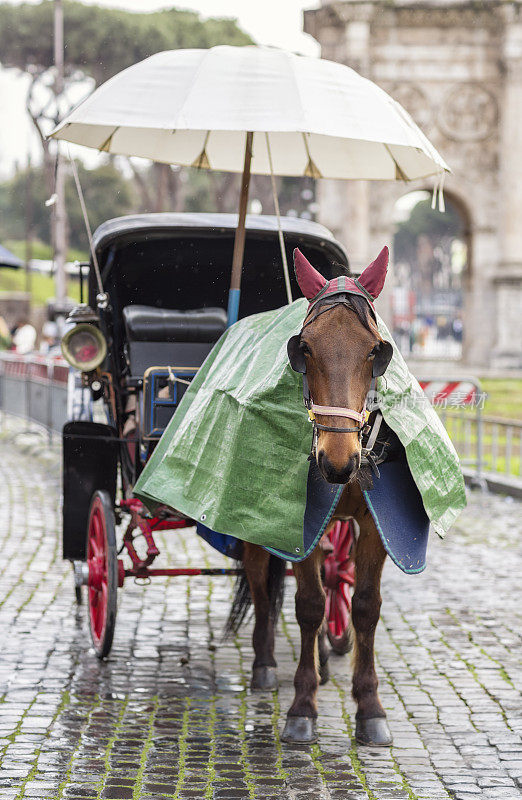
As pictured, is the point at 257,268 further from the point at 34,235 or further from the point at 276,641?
the point at 34,235

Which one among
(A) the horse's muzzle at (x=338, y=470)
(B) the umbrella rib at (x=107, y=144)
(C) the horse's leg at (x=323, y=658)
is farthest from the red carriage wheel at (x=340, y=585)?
(B) the umbrella rib at (x=107, y=144)

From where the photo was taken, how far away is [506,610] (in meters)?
7.02

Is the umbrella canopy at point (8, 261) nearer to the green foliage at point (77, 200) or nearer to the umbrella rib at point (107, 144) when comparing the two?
the umbrella rib at point (107, 144)

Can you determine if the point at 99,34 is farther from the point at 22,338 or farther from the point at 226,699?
the point at 226,699

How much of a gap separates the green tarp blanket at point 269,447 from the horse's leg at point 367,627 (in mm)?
280

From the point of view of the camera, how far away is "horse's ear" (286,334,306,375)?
13.6 ft

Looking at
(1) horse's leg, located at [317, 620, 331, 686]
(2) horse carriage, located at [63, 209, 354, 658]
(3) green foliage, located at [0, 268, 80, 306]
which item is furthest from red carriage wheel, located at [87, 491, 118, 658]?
(3) green foliage, located at [0, 268, 80, 306]

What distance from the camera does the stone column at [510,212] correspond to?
31594 mm

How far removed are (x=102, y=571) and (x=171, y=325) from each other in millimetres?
1258

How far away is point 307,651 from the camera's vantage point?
4777mm

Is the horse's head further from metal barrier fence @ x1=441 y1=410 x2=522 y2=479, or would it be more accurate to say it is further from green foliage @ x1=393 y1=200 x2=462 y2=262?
green foliage @ x1=393 y1=200 x2=462 y2=262

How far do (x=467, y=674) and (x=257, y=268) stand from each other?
8.00 feet

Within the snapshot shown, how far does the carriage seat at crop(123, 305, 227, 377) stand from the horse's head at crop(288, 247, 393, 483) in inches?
74.3

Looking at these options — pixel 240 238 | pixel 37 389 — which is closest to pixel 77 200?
pixel 37 389
